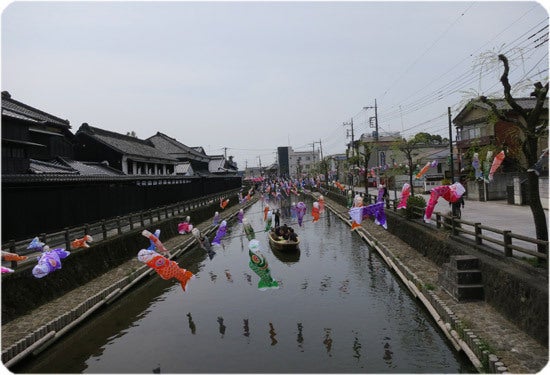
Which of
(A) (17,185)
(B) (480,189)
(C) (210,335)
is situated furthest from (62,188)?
(B) (480,189)

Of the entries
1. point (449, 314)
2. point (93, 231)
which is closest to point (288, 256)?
point (93, 231)

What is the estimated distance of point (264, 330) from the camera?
45.4 feet

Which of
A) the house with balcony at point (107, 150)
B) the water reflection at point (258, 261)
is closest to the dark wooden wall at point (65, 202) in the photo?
the house with balcony at point (107, 150)

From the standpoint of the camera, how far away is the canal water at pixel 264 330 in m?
11.4

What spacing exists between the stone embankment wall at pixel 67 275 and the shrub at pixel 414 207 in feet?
51.6

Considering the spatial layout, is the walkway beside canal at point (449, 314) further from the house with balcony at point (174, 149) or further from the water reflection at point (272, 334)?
the house with balcony at point (174, 149)

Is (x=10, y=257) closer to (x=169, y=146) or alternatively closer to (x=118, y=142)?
(x=118, y=142)

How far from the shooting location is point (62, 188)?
72.9 feet

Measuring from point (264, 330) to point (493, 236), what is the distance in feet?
36.9

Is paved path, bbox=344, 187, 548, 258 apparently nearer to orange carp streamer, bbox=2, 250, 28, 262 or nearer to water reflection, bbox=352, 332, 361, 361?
water reflection, bbox=352, 332, 361, 361

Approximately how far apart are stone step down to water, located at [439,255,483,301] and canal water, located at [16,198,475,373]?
129 centimetres

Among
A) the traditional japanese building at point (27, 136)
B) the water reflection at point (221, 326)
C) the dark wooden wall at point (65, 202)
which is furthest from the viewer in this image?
the traditional japanese building at point (27, 136)

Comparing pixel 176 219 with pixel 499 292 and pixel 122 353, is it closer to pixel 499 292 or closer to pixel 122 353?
pixel 122 353

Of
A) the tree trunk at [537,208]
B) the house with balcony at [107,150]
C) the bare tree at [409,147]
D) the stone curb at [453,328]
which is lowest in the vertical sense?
the stone curb at [453,328]
